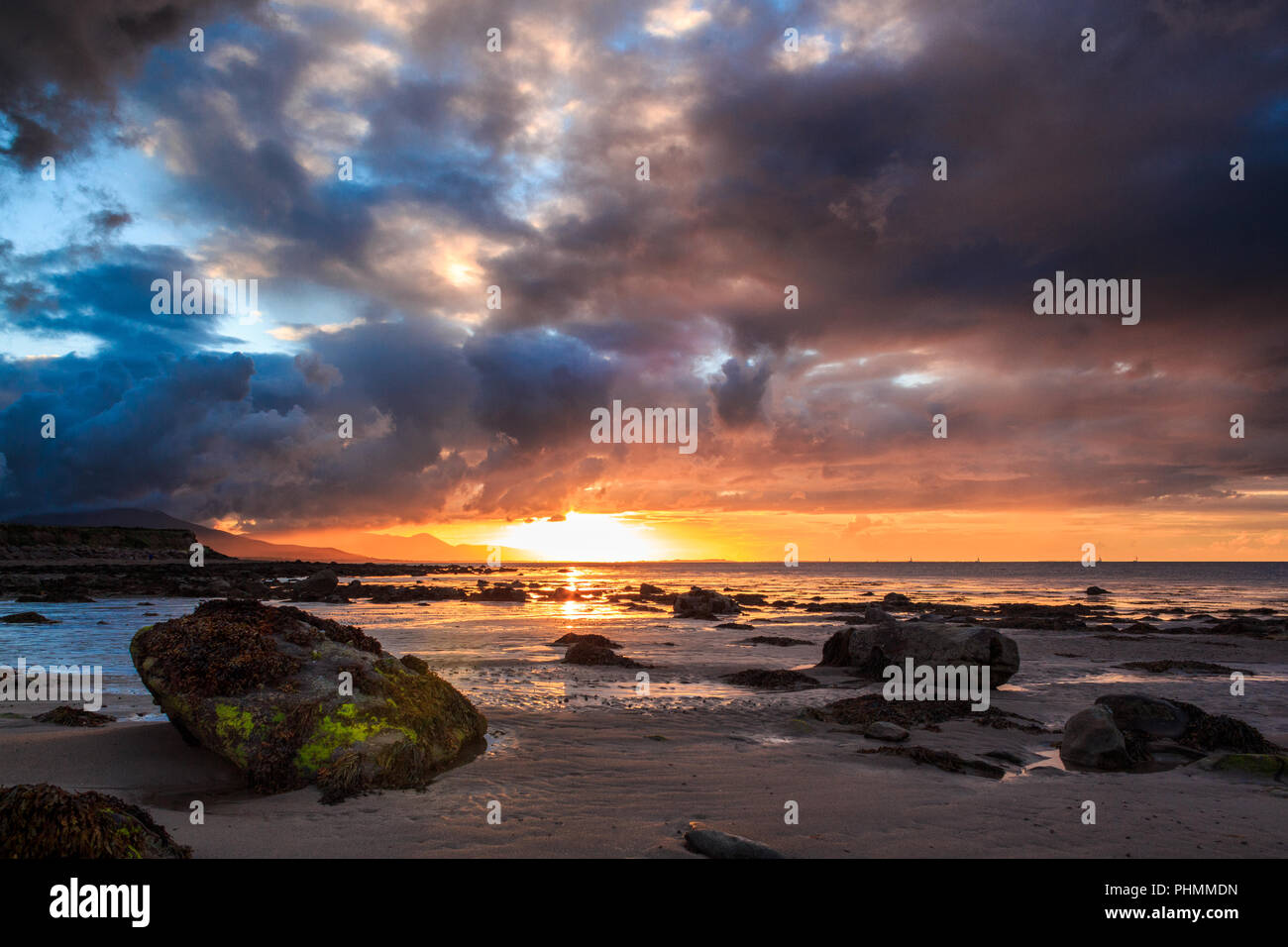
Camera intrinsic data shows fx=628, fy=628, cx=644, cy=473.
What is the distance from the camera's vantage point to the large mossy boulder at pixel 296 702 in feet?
24.6

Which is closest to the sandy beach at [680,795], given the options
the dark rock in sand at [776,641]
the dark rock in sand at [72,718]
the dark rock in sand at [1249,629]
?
the dark rock in sand at [72,718]

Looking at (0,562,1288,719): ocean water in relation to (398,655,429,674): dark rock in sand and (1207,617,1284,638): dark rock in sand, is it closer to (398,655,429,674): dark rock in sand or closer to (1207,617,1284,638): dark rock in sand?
(398,655,429,674): dark rock in sand

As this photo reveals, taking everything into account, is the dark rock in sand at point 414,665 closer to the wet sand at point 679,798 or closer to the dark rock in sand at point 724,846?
the wet sand at point 679,798

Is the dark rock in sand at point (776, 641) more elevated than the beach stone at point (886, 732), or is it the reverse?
the beach stone at point (886, 732)

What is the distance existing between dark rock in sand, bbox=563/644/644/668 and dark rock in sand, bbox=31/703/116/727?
37.9 ft

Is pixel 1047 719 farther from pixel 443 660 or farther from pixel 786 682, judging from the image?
pixel 443 660

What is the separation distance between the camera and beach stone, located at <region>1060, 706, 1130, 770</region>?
372 inches

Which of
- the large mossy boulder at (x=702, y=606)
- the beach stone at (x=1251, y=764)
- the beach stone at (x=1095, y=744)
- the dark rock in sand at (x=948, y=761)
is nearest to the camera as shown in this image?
the beach stone at (x=1251, y=764)

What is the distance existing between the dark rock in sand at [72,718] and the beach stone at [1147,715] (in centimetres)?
1714

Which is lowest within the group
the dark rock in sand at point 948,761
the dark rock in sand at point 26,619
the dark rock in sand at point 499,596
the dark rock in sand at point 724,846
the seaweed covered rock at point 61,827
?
the dark rock in sand at point 499,596

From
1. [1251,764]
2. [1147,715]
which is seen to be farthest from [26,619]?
[1251,764]

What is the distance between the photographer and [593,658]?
19781 millimetres

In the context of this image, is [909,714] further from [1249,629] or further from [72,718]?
[1249,629]
